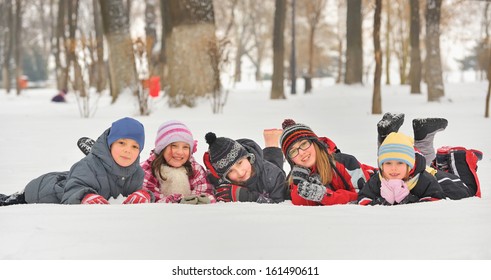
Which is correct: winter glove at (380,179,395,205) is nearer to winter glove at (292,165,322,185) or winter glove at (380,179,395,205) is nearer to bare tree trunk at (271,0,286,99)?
winter glove at (292,165,322,185)

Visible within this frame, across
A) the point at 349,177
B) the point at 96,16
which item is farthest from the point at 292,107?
the point at 96,16

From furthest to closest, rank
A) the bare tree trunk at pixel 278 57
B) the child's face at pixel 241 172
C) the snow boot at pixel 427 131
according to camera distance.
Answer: the bare tree trunk at pixel 278 57
the snow boot at pixel 427 131
the child's face at pixel 241 172

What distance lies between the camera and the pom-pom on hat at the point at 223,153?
3994 millimetres

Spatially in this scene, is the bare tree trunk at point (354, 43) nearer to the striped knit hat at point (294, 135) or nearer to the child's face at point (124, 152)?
the striped knit hat at point (294, 135)

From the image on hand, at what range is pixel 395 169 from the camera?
3.71 m

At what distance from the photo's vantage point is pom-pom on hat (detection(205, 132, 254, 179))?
3.99 meters

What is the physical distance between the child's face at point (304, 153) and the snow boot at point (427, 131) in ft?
3.97

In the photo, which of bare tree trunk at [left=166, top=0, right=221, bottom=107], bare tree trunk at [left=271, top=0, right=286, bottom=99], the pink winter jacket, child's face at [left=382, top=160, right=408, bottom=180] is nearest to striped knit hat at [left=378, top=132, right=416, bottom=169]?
child's face at [left=382, top=160, right=408, bottom=180]

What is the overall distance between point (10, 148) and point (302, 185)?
5.20 m

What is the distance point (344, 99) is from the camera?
52.5 feet

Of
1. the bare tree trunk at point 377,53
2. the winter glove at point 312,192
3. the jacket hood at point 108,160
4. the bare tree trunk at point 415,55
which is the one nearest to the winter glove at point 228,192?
the winter glove at point 312,192

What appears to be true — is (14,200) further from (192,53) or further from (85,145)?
(192,53)

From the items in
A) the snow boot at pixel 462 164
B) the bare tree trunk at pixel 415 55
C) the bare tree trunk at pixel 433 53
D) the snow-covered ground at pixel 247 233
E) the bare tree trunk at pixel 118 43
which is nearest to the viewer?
the snow-covered ground at pixel 247 233
